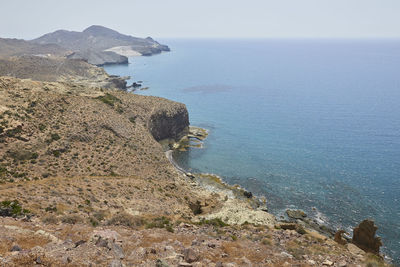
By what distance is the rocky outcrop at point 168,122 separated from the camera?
7662 cm

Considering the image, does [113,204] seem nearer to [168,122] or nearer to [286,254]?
[286,254]

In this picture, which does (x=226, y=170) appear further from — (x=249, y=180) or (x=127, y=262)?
(x=127, y=262)

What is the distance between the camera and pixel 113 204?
111 feet

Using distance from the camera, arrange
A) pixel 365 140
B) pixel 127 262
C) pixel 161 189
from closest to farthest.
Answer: pixel 127 262 < pixel 161 189 < pixel 365 140

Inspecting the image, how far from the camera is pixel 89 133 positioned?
2108 inches

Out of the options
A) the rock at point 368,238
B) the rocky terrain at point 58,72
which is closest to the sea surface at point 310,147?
the rock at point 368,238

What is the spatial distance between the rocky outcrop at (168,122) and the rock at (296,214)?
133 feet

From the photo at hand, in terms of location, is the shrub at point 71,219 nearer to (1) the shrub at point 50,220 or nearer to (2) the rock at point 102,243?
(1) the shrub at point 50,220

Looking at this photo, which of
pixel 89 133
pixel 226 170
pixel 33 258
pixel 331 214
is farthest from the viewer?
pixel 226 170

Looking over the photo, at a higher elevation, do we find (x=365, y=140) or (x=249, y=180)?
(x=365, y=140)

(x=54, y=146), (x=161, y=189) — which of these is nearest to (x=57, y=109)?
(x=54, y=146)

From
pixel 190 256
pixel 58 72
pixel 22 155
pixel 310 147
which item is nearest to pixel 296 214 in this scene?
pixel 310 147

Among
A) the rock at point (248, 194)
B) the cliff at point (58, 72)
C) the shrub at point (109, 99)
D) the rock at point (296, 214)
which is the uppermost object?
the cliff at point (58, 72)

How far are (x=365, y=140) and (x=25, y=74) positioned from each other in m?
141
